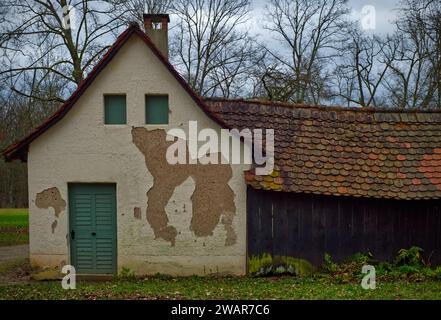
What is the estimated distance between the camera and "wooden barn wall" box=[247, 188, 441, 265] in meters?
10.4

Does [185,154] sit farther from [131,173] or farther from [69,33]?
[69,33]

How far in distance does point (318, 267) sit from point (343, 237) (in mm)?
969

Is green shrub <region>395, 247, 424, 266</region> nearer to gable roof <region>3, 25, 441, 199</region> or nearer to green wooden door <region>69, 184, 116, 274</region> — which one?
gable roof <region>3, 25, 441, 199</region>

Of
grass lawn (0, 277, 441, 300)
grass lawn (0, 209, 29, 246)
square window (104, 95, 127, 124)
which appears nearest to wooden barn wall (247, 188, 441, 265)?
grass lawn (0, 277, 441, 300)

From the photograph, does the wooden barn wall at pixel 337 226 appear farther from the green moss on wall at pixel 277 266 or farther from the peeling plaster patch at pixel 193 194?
the peeling plaster patch at pixel 193 194

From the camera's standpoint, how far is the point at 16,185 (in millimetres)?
34844

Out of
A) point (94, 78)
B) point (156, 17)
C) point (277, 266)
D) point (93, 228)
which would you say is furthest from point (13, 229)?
point (277, 266)

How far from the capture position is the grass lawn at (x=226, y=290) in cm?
798

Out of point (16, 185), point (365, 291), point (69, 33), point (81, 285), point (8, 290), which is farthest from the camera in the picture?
point (16, 185)

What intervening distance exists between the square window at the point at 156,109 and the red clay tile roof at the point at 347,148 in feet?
4.78

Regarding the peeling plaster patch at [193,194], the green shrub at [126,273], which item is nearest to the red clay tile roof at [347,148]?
the peeling plaster patch at [193,194]

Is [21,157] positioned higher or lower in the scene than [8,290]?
higher

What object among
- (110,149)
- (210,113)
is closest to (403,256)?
(210,113)

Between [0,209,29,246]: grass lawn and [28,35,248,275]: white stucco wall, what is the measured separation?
27.2 ft
